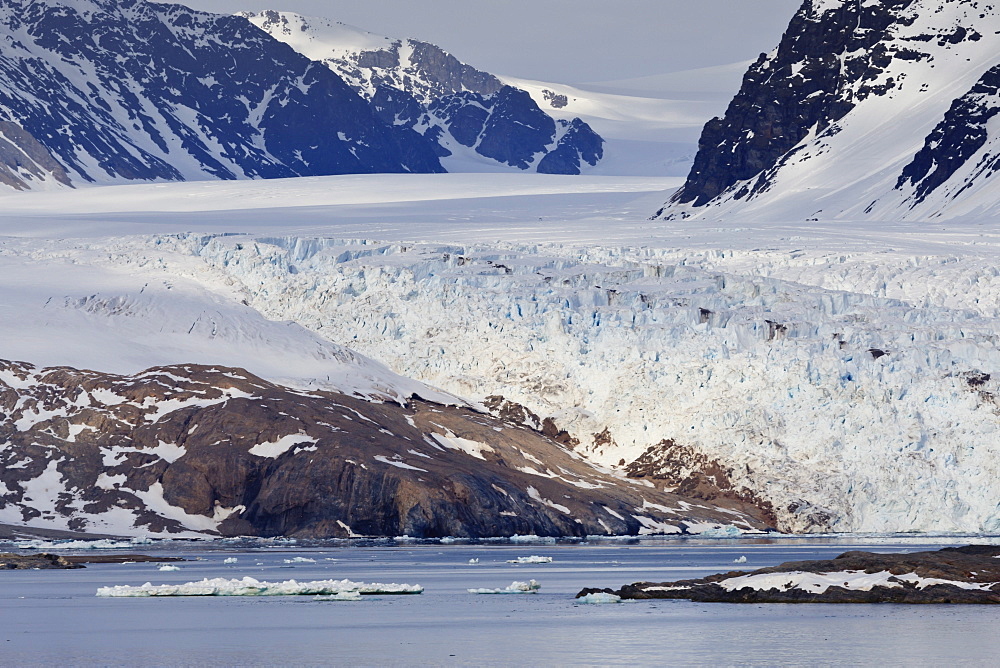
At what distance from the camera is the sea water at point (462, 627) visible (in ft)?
112

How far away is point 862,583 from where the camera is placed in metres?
43.9

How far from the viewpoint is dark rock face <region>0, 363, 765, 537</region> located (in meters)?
88.3

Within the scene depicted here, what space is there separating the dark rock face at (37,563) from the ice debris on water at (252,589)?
15205mm

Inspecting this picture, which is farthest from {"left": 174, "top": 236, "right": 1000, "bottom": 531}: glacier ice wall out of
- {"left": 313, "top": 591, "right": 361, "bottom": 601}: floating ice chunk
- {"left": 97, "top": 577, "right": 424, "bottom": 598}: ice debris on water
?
{"left": 313, "top": 591, "right": 361, "bottom": 601}: floating ice chunk

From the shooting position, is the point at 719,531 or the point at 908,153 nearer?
the point at 719,531

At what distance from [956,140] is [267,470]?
99888 millimetres

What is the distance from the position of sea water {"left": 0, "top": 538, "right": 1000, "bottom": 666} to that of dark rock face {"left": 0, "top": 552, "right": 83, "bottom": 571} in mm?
3709

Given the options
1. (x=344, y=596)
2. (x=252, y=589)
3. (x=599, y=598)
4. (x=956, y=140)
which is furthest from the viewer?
(x=956, y=140)

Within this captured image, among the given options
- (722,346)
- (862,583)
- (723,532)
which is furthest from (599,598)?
(722,346)

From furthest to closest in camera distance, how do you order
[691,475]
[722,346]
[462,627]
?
[722,346] < [691,475] < [462,627]

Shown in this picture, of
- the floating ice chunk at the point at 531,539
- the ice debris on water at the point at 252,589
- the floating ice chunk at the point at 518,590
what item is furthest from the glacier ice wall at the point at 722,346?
the ice debris on water at the point at 252,589

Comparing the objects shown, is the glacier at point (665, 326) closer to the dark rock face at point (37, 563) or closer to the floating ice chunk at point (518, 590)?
the dark rock face at point (37, 563)

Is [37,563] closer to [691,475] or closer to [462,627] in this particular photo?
[462,627]

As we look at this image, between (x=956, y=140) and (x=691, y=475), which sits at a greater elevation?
(x=956, y=140)
